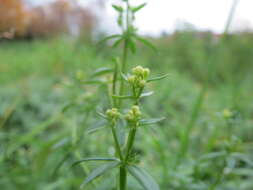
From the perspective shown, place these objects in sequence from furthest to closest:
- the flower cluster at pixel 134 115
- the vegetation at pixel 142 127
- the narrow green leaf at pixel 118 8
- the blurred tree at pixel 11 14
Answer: the blurred tree at pixel 11 14 → the vegetation at pixel 142 127 → the narrow green leaf at pixel 118 8 → the flower cluster at pixel 134 115

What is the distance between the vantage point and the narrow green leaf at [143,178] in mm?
538

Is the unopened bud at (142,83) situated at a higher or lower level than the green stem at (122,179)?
higher

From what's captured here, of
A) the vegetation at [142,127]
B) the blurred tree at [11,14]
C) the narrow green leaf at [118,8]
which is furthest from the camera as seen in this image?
the blurred tree at [11,14]

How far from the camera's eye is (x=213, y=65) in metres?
1.36

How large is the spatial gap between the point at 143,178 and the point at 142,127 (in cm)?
30

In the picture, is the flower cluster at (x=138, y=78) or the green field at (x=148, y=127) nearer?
the flower cluster at (x=138, y=78)

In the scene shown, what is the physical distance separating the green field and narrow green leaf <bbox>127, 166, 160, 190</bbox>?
0.14 meters

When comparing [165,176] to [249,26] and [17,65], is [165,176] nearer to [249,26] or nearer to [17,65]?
[17,65]

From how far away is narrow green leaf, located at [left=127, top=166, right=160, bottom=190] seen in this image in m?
0.54

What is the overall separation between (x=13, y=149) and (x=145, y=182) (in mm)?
881

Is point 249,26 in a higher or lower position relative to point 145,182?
higher

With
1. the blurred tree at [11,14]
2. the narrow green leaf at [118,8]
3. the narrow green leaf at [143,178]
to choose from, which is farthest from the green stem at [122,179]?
the blurred tree at [11,14]

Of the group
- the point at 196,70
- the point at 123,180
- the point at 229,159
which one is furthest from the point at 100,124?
the point at 196,70

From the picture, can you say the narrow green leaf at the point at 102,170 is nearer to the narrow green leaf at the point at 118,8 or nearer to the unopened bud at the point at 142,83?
the unopened bud at the point at 142,83
